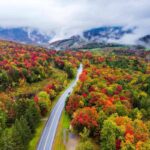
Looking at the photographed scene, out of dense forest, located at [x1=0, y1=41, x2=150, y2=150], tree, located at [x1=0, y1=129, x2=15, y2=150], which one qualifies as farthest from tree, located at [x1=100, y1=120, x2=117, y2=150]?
tree, located at [x1=0, y1=129, x2=15, y2=150]

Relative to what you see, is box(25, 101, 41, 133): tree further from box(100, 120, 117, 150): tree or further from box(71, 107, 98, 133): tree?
box(100, 120, 117, 150): tree

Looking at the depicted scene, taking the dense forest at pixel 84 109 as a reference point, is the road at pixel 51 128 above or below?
below

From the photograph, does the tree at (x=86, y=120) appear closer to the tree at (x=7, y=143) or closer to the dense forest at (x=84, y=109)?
the dense forest at (x=84, y=109)

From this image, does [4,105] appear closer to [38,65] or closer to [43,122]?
[43,122]

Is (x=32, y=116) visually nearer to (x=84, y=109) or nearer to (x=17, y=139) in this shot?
(x=84, y=109)

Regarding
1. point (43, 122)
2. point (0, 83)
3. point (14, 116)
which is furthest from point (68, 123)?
point (0, 83)

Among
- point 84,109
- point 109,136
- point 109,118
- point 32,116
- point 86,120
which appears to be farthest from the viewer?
point 84,109

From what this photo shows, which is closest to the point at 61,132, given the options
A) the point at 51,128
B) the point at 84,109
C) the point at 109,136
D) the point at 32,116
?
the point at 51,128

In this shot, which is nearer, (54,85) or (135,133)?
(135,133)

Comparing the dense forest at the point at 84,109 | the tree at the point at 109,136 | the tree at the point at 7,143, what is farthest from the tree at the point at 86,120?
the tree at the point at 7,143
